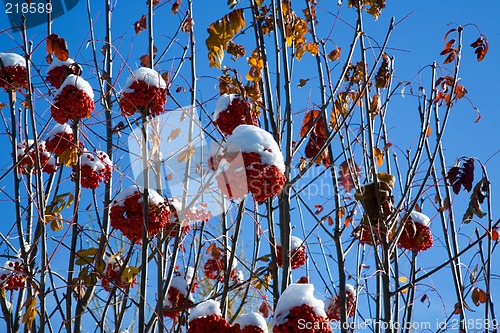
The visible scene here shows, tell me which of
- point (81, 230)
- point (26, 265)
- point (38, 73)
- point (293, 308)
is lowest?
point (293, 308)

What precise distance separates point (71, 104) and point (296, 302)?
157cm

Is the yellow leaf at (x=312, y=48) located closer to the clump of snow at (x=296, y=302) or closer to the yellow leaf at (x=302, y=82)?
the yellow leaf at (x=302, y=82)

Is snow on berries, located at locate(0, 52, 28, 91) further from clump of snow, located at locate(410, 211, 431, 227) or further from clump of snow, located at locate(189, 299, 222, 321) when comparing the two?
clump of snow, located at locate(410, 211, 431, 227)

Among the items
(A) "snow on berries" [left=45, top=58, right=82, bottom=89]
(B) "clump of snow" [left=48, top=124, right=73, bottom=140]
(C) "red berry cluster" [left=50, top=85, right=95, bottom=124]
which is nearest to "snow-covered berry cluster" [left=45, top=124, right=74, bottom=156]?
(B) "clump of snow" [left=48, top=124, right=73, bottom=140]

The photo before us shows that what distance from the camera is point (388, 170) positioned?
3.69 m

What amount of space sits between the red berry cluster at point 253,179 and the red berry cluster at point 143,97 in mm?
582

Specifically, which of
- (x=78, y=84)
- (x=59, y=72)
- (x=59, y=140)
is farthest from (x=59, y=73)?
(x=78, y=84)

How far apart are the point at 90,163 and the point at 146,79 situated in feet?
2.61

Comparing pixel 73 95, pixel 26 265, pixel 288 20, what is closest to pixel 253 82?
pixel 288 20

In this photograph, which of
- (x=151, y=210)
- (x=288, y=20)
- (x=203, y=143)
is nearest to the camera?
(x=151, y=210)

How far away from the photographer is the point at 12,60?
3.52 meters

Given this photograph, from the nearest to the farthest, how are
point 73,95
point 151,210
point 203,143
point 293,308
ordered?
point 293,308, point 151,210, point 73,95, point 203,143

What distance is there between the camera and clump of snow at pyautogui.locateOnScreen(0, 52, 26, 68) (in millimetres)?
3500

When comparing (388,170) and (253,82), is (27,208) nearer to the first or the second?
(253,82)
